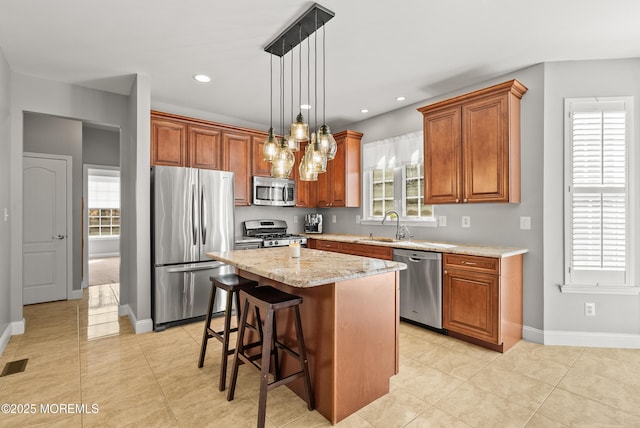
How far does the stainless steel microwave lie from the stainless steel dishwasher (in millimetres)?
2171

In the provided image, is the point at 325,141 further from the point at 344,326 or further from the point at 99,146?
the point at 99,146

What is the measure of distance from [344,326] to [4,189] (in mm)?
3484

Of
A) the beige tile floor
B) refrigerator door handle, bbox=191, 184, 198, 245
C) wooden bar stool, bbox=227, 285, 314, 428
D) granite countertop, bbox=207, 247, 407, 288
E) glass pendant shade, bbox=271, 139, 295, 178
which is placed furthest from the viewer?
refrigerator door handle, bbox=191, 184, 198, 245

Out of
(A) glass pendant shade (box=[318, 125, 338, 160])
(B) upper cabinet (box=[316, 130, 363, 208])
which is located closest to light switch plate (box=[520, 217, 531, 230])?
(A) glass pendant shade (box=[318, 125, 338, 160])

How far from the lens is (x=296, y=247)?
2.53 meters

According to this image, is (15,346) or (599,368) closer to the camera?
(599,368)

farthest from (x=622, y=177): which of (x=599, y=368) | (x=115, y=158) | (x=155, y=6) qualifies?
(x=115, y=158)

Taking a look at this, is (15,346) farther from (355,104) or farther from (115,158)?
(355,104)

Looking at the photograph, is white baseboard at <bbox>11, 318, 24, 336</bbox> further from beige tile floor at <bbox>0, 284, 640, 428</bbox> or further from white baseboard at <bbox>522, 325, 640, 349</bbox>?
white baseboard at <bbox>522, 325, 640, 349</bbox>

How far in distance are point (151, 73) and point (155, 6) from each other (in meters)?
1.27

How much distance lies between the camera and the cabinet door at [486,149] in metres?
3.10

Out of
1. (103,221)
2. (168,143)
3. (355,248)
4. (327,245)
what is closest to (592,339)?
(355,248)

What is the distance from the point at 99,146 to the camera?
5.71 meters

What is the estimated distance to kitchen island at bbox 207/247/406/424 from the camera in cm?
191
